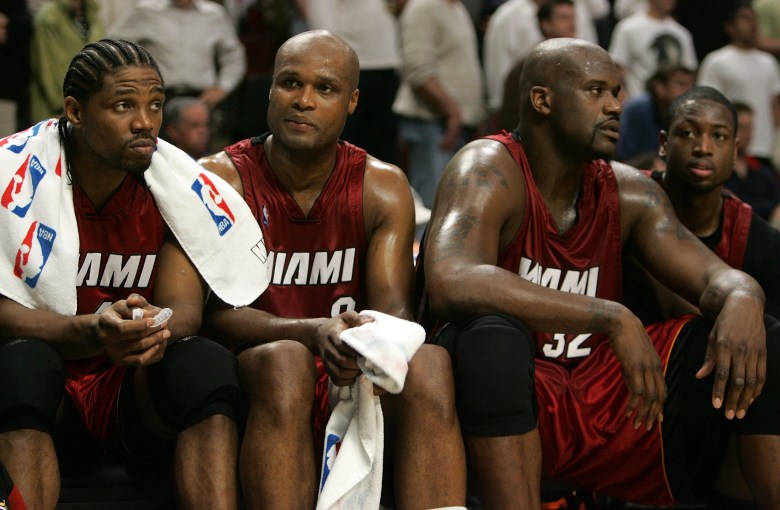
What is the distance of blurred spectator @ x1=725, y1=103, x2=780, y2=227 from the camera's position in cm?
649

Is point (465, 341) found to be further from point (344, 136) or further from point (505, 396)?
point (344, 136)

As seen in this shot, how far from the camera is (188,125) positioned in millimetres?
5750

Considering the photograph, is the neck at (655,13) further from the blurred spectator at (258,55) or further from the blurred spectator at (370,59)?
the blurred spectator at (258,55)

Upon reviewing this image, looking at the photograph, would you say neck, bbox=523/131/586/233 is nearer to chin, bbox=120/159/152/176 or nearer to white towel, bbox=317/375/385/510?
white towel, bbox=317/375/385/510

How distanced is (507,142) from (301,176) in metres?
0.61

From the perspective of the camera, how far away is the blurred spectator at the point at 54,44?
6008 millimetres

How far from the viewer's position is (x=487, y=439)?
2986 millimetres

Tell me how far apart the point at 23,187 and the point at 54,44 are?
3.04 metres

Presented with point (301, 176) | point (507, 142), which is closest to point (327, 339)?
point (301, 176)

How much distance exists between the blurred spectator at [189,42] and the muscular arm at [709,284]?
10.4 feet

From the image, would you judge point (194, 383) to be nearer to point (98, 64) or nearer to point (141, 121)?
point (141, 121)

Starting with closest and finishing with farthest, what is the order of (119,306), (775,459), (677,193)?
(119,306), (775,459), (677,193)

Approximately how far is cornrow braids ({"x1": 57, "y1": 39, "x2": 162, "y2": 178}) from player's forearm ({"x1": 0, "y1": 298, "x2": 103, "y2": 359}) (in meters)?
0.42

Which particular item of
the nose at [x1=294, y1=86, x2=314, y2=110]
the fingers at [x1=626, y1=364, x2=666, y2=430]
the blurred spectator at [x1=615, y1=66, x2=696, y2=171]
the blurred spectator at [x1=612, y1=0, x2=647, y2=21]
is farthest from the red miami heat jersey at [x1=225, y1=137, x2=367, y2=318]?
the blurred spectator at [x1=612, y1=0, x2=647, y2=21]
